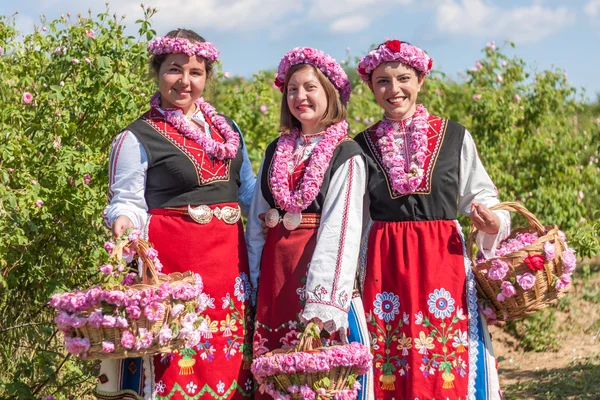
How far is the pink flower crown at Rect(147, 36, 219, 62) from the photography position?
11.1 feet

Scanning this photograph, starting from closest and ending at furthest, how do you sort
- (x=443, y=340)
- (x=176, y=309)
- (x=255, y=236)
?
(x=176, y=309)
(x=443, y=340)
(x=255, y=236)

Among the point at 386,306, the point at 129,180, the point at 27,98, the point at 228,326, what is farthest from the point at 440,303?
the point at 27,98

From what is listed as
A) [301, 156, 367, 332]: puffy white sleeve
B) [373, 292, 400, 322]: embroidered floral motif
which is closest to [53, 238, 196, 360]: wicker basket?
[301, 156, 367, 332]: puffy white sleeve

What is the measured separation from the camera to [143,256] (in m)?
3.06

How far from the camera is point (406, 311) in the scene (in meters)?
3.27

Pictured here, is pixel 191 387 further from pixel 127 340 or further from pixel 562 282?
pixel 562 282

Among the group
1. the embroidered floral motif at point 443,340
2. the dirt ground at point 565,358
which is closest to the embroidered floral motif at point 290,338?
the embroidered floral motif at point 443,340

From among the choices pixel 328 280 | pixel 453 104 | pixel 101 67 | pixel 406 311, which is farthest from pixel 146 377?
pixel 453 104

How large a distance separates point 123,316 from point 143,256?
319 mm

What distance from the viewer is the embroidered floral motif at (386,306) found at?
330 centimetres

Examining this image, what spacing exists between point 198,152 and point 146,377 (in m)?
0.90

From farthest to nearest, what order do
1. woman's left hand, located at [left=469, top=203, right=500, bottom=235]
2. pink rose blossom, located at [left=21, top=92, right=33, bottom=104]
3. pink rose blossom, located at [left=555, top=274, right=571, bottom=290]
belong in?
pink rose blossom, located at [left=21, top=92, right=33, bottom=104] < woman's left hand, located at [left=469, top=203, right=500, bottom=235] < pink rose blossom, located at [left=555, top=274, right=571, bottom=290]

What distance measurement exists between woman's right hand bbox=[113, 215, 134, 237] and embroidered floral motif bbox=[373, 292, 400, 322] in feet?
3.27

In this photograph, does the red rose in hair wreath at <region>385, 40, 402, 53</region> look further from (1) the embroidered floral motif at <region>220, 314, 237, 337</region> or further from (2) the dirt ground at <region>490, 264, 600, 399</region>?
(2) the dirt ground at <region>490, 264, 600, 399</region>
